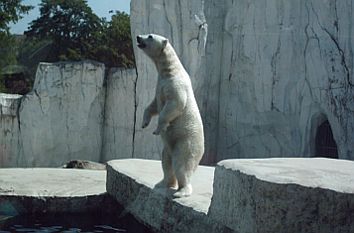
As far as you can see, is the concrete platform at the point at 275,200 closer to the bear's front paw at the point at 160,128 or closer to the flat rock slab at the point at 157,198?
the flat rock slab at the point at 157,198

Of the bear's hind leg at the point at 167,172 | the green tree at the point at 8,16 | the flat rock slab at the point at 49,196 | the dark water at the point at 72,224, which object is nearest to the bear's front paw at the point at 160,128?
the bear's hind leg at the point at 167,172

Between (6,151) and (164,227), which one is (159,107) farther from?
(6,151)

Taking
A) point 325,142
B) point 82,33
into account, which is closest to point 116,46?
point 82,33

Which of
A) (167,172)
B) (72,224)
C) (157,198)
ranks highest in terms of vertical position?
(167,172)

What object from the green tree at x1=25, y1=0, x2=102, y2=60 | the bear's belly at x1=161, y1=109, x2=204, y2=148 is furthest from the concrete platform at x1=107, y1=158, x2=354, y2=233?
the green tree at x1=25, y1=0, x2=102, y2=60

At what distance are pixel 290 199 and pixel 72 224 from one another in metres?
3.40

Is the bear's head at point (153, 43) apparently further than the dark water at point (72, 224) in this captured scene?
No

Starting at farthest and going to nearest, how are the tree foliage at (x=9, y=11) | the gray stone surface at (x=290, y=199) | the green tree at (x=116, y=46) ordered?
the green tree at (x=116, y=46) < the tree foliage at (x=9, y=11) < the gray stone surface at (x=290, y=199)

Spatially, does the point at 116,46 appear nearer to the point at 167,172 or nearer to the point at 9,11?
the point at 9,11

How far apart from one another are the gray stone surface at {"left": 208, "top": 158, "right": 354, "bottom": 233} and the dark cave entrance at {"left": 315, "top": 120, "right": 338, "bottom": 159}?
21.4 feet

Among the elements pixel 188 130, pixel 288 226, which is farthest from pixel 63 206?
pixel 288 226

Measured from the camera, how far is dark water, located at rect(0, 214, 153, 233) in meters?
5.94

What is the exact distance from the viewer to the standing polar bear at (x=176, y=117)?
4.97m

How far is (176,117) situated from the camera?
504 cm
